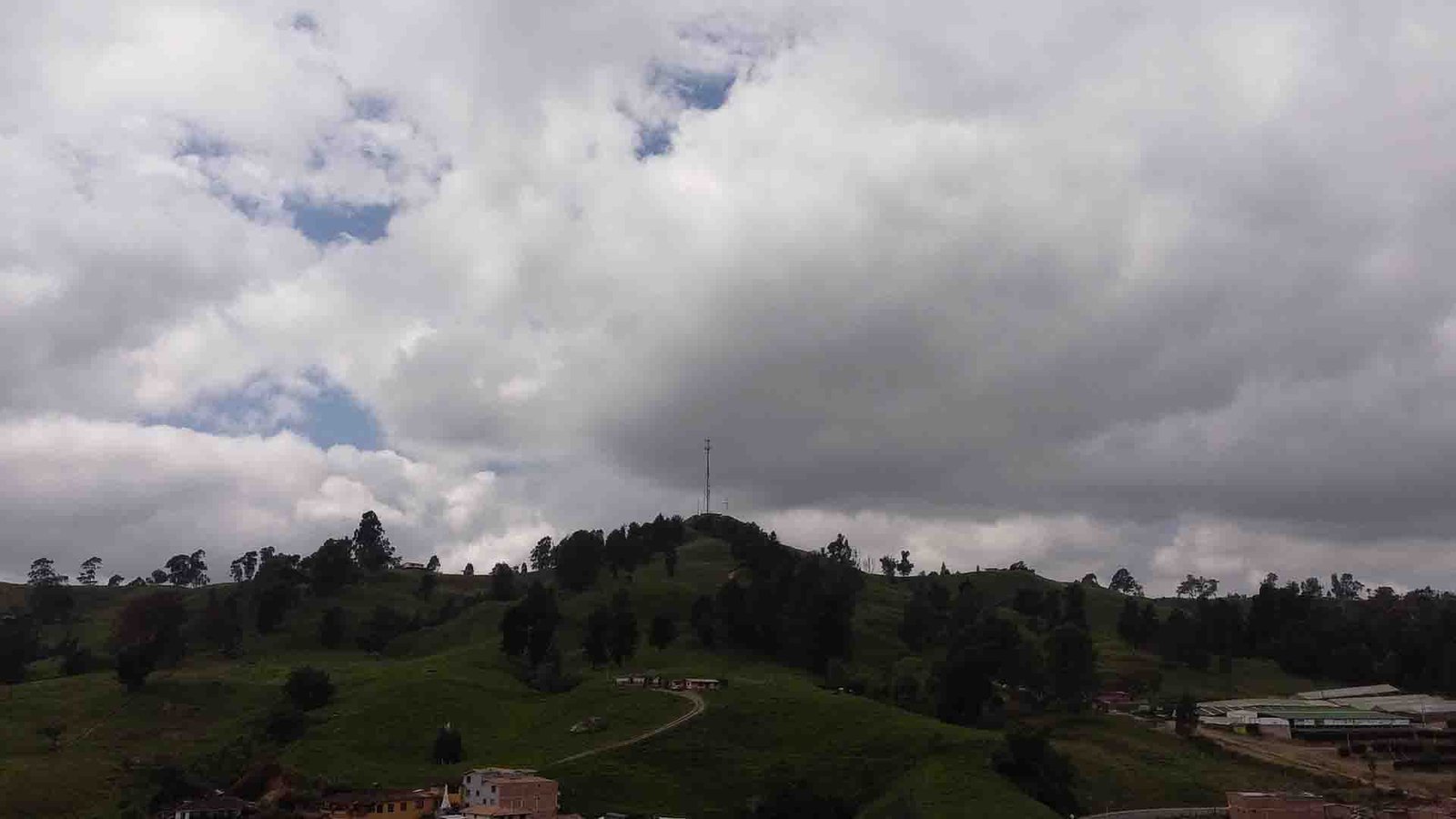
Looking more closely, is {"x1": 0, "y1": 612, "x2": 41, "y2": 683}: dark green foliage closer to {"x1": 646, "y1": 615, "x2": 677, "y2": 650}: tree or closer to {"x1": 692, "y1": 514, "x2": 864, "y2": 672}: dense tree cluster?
{"x1": 646, "y1": 615, "x2": 677, "y2": 650}: tree

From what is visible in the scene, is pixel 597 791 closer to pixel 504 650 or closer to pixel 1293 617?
pixel 504 650

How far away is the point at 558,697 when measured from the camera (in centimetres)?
12788

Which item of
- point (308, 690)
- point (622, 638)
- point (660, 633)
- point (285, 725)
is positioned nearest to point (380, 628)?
point (660, 633)

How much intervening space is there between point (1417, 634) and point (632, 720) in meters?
123

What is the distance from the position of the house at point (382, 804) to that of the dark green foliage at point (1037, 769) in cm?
4865

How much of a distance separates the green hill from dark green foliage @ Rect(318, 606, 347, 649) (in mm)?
24634

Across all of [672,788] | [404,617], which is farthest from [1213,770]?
[404,617]

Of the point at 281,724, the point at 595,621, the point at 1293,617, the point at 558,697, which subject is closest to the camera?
the point at 281,724

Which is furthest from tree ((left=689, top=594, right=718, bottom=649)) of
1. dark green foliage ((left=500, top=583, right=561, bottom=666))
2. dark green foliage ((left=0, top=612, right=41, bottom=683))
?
dark green foliage ((left=0, top=612, right=41, bottom=683))

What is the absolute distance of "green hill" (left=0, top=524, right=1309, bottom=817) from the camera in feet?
333

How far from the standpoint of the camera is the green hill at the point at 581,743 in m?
101

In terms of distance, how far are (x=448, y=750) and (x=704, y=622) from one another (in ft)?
186

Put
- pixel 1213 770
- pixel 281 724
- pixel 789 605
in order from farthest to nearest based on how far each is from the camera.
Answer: pixel 789 605, pixel 281 724, pixel 1213 770

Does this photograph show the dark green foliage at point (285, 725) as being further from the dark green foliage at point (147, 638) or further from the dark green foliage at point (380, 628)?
the dark green foliage at point (380, 628)
